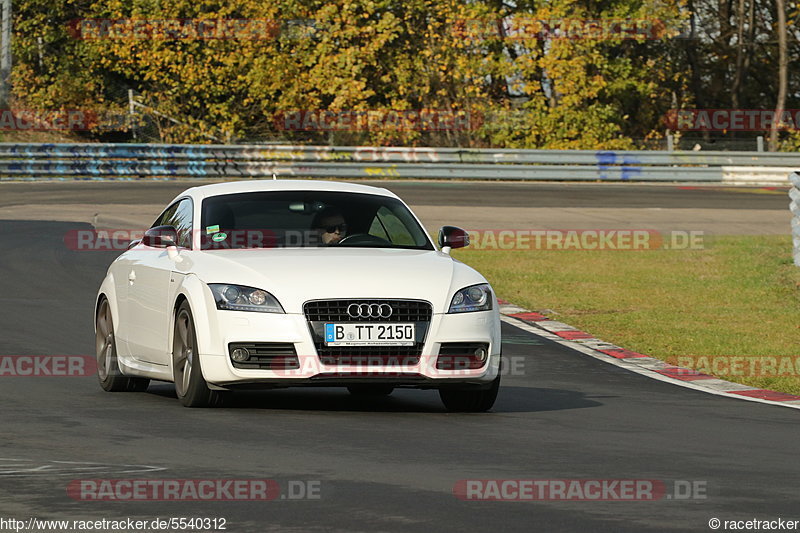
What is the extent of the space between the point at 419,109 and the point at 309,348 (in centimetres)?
3602

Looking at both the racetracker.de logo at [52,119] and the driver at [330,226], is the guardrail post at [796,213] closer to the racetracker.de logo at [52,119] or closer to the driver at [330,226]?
the driver at [330,226]

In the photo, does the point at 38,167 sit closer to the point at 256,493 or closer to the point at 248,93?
the point at 248,93

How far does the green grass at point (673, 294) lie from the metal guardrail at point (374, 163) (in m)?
12.8

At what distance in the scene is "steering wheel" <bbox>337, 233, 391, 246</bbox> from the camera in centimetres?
1052

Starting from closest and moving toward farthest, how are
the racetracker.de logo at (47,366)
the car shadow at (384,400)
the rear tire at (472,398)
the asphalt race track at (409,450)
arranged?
the asphalt race track at (409,450) → the rear tire at (472,398) → the car shadow at (384,400) → the racetracker.de logo at (47,366)

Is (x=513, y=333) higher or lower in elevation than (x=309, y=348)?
lower

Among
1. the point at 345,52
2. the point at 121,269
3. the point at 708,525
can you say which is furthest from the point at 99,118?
the point at 708,525

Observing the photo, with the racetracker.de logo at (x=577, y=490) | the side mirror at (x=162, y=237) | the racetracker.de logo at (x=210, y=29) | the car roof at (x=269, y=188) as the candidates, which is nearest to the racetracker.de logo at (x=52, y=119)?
the racetracker.de logo at (x=210, y=29)

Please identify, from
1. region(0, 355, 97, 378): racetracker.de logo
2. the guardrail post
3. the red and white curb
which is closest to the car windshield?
region(0, 355, 97, 378): racetracker.de logo

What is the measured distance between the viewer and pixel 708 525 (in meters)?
6.11

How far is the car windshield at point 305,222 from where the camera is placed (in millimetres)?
10438

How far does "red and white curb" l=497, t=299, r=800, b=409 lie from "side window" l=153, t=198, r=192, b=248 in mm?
4389

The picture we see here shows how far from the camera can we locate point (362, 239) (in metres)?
10.6

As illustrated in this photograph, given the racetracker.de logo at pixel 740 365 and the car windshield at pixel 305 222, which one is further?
the racetracker.de logo at pixel 740 365
